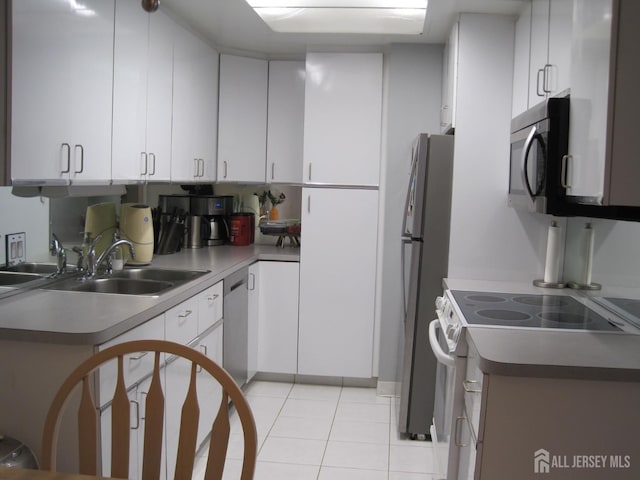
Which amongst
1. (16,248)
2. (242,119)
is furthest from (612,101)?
(242,119)

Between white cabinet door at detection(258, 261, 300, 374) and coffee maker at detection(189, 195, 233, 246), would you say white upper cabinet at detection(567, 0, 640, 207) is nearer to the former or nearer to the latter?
white cabinet door at detection(258, 261, 300, 374)

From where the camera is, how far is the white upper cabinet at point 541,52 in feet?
7.52

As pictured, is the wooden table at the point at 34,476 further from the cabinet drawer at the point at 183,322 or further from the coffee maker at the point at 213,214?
the coffee maker at the point at 213,214

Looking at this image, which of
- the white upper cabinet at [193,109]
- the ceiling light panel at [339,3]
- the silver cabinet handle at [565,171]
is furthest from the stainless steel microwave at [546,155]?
Result: the white upper cabinet at [193,109]

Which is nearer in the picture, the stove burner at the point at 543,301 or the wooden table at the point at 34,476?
the wooden table at the point at 34,476

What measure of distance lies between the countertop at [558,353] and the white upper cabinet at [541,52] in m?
0.87

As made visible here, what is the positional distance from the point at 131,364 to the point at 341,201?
2104 mm

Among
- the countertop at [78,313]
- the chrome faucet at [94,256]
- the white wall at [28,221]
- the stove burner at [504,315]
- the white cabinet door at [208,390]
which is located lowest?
the white cabinet door at [208,390]

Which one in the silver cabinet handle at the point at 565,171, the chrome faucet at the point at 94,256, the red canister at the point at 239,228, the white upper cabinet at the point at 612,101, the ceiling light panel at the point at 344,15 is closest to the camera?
the white upper cabinet at the point at 612,101

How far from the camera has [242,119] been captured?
4266 millimetres

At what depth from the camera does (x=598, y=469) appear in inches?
66.4

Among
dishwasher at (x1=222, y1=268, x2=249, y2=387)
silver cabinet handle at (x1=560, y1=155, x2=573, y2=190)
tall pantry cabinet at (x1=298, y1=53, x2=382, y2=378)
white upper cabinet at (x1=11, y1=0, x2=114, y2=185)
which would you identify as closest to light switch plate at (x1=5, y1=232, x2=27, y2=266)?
white upper cabinet at (x1=11, y1=0, x2=114, y2=185)

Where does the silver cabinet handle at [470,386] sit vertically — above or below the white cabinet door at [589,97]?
below

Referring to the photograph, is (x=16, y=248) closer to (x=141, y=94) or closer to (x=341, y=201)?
(x=141, y=94)
